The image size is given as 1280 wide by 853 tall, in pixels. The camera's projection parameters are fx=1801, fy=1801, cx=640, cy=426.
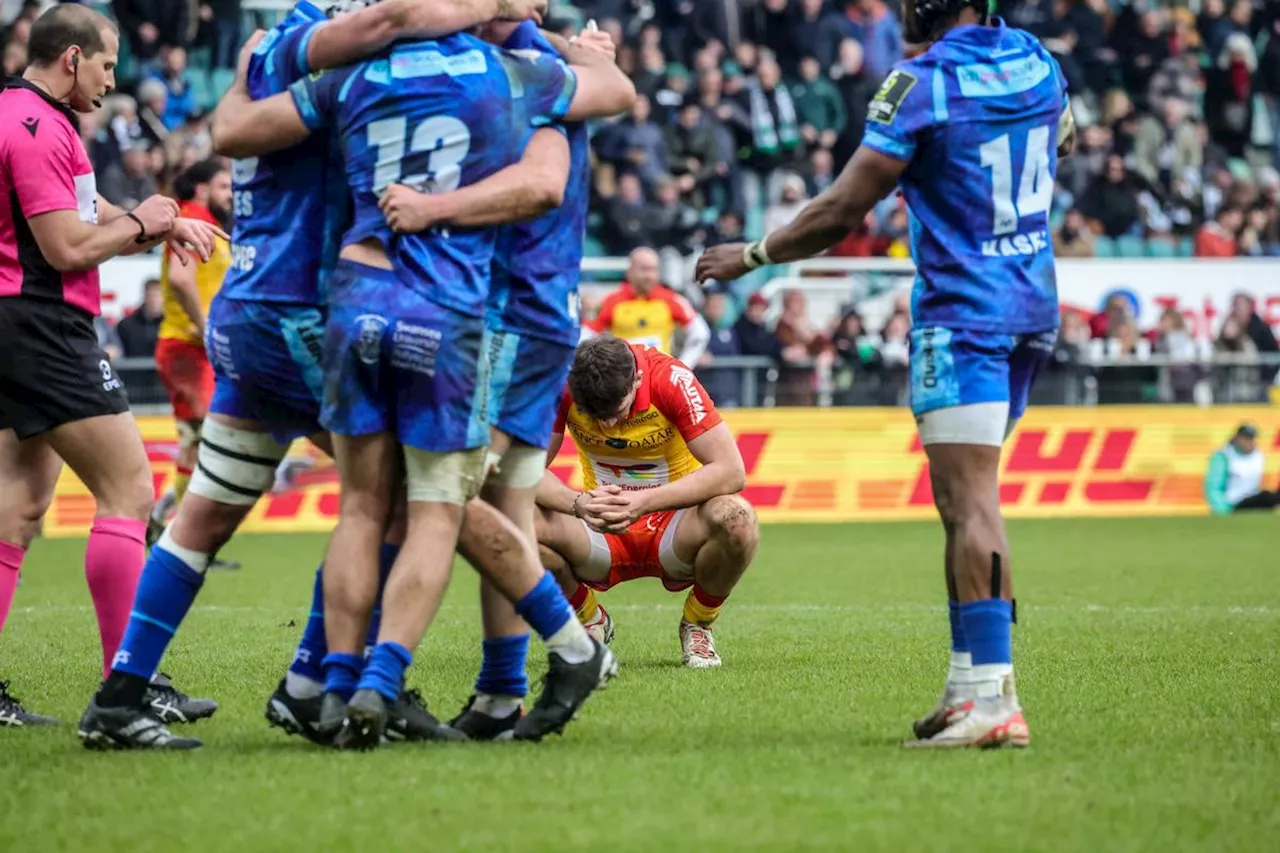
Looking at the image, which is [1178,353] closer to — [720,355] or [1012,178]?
[720,355]

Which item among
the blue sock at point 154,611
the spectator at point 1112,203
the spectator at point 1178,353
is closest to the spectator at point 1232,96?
the spectator at point 1112,203

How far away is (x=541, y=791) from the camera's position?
15.6ft

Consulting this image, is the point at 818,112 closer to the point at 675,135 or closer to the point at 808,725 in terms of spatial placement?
the point at 675,135

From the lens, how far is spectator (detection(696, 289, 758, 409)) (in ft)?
59.7

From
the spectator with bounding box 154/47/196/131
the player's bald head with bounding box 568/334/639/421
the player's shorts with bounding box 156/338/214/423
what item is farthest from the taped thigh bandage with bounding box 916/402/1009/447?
the spectator with bounding box 154/47/196/131

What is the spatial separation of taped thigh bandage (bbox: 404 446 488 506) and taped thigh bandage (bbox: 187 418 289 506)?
553mm

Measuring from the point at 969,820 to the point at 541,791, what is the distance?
1.12 meters

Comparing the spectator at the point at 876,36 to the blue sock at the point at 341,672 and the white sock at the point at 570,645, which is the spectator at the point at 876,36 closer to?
the white sock at the point at 570,645

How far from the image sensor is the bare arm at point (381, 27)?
5.16 metres

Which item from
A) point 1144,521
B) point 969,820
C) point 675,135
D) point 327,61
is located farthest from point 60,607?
point 675,135

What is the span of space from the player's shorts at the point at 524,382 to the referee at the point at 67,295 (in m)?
1.25

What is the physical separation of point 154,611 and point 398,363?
3.75 feet

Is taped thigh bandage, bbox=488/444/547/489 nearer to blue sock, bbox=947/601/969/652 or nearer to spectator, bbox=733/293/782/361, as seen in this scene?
blue sock, bbox=947/601/969/652

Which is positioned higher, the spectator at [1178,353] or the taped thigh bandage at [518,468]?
the taped thigh bandage at [518,468]
